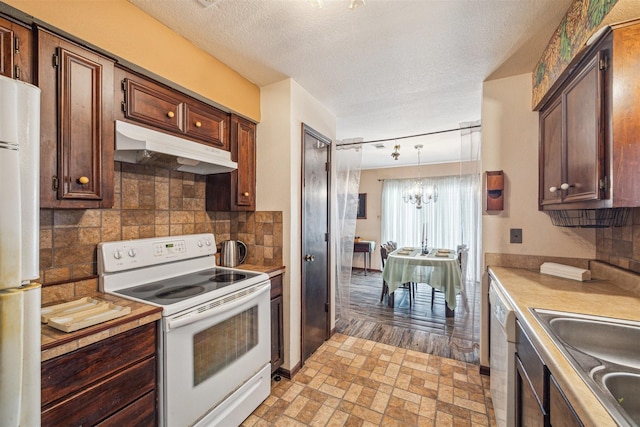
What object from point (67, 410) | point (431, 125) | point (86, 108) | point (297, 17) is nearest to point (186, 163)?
point (86, 108)

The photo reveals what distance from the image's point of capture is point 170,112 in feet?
5.61

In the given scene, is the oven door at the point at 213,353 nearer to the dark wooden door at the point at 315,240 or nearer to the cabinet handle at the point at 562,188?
the dark wooden door at the point at 315,240

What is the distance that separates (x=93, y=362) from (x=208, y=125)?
1544mm

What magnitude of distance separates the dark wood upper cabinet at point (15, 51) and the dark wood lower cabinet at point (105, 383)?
1.15 metres

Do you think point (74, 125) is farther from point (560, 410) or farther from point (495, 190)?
point (495, 190)

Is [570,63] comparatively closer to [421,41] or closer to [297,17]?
[421,41]

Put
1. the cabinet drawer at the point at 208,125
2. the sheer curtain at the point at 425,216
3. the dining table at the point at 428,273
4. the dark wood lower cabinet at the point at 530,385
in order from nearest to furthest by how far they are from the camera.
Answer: the dark wood lower cabinet at the point at 530,385, the cabinet drawer at the point at 208,125, the dining table at the point at 428,273, the sheer curtain at the point at 425,216

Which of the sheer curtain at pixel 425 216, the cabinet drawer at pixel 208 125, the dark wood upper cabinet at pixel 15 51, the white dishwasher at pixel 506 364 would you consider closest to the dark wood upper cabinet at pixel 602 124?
the white dishwasher at pixel 506 364

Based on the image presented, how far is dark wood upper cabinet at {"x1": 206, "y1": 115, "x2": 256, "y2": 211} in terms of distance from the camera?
2.15 metres

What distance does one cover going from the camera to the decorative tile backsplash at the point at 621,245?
1.47m

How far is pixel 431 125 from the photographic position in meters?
3.34

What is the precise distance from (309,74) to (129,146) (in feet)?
4.56

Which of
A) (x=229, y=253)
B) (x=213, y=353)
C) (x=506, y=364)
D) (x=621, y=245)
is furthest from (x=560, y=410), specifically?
(x=229, y=253)

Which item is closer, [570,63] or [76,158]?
[76,158]
